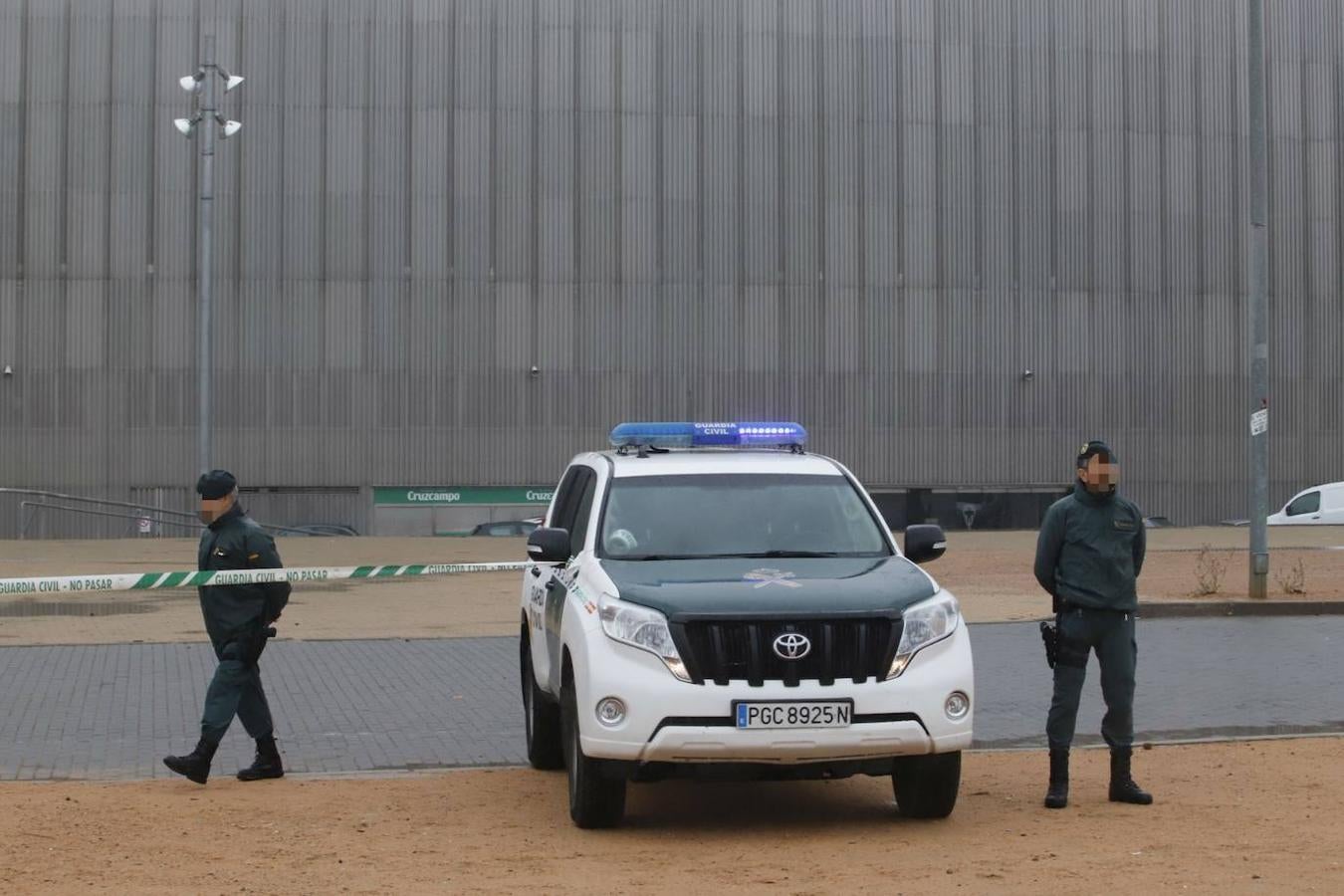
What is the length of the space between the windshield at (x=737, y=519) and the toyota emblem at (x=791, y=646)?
3.44 feet

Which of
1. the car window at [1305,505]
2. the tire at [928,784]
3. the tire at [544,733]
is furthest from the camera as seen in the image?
the car window at [1305,505]

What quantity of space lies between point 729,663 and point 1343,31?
55.5 m

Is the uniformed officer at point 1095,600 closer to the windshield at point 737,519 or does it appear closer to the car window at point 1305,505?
the windshield at point 737,519

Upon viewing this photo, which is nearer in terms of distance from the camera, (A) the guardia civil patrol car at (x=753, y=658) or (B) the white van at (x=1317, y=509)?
(A) the guardia civil patrol car at (x=753, y=658)

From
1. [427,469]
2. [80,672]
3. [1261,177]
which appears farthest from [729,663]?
[427,469]

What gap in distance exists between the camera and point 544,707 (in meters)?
9.95

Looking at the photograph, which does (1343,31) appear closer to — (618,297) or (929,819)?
(618,297)

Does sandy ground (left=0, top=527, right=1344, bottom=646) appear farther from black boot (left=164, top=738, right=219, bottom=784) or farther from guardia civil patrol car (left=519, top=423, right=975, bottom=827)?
guardia civil patrol car (left=519, top=423, right=975, bottom=827)

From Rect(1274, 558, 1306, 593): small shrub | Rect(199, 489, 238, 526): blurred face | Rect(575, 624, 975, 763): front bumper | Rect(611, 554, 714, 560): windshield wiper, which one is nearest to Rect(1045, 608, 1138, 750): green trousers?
Rect(575, 624, 975, 763): front bumper

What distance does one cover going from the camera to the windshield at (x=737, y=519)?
8844mm

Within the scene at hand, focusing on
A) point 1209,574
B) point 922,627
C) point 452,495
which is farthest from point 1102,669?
point 452,495

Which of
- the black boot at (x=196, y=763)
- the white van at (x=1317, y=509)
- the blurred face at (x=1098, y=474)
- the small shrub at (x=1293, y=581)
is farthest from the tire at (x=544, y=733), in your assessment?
the white van at (x=1317, y=509)

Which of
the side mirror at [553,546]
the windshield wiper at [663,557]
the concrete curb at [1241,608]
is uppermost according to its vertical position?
the side mirror at [553,546]

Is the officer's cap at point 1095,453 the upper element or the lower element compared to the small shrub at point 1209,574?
upper
